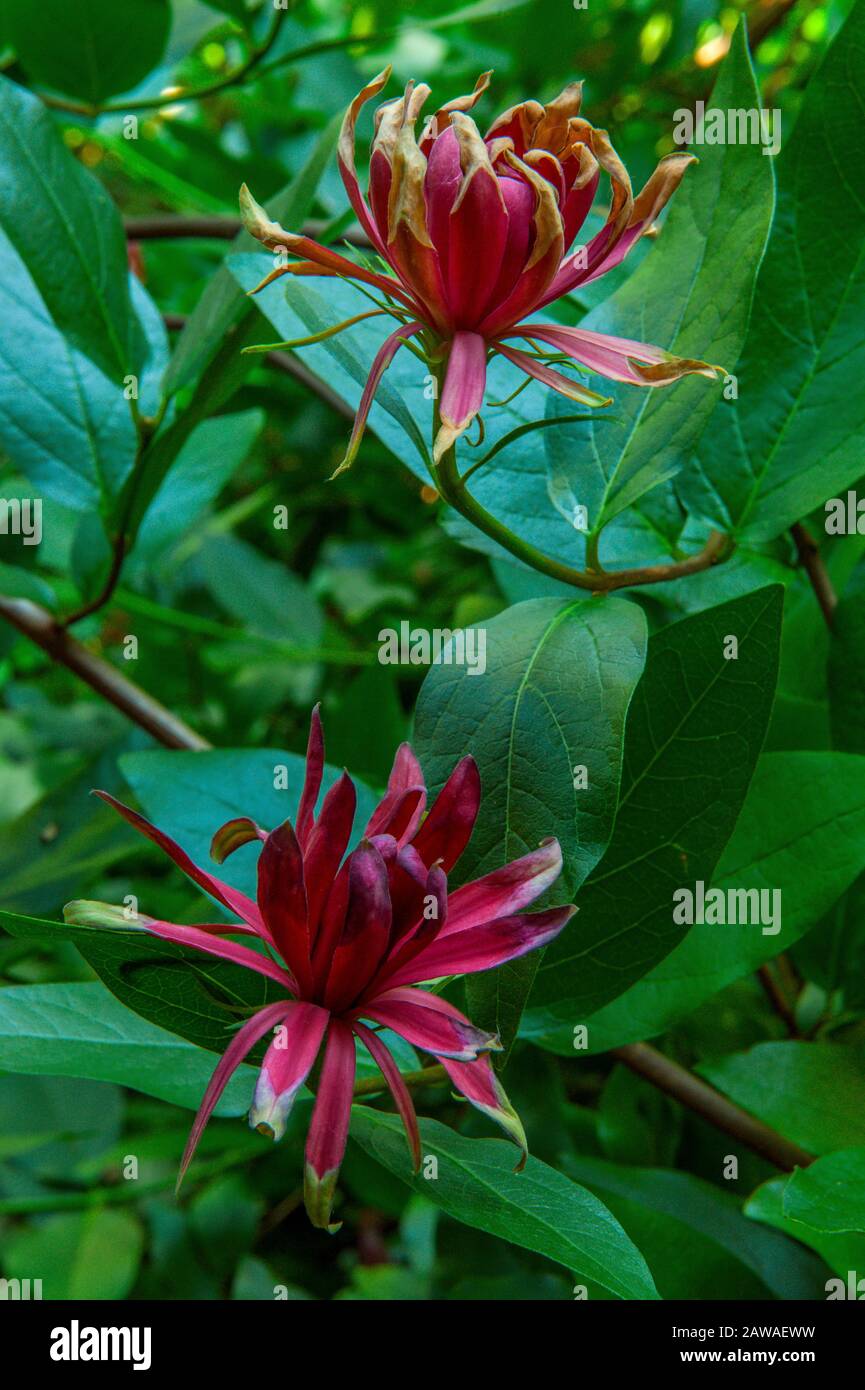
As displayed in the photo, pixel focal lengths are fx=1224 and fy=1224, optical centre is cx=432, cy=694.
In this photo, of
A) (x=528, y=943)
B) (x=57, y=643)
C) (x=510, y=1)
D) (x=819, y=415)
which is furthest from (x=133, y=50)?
(x=528, y=943)

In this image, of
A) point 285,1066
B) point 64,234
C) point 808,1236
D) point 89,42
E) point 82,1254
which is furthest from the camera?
point 82,1254

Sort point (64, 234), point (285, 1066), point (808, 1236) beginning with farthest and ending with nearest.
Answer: point (64, 234) → point (808, 1236) → point (285, 1066)

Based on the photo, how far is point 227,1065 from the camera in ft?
0.86

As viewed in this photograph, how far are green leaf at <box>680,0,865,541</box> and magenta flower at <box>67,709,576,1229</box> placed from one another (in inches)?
6.5

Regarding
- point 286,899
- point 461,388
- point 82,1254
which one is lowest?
point 82,1254

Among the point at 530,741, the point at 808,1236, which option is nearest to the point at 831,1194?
the point at 808,1236

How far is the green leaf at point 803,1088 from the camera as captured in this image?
39 cm

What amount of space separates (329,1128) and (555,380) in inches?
7.1

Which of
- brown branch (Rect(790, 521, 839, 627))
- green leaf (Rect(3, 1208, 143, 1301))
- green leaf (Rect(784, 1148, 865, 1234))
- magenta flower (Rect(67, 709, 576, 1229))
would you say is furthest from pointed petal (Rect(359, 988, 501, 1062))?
green leaf (Rect(3, 1208, 143, 1301))

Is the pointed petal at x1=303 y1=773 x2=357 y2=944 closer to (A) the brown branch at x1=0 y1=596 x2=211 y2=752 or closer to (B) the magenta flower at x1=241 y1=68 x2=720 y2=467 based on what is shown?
(B) the magenta flower at x1=241 y1=68 x2=720 y2=467

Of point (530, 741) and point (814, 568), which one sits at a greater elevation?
point (814, 568)

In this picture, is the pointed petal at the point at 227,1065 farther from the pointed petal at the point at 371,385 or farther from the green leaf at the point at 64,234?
the green leaf at the point at 64,234

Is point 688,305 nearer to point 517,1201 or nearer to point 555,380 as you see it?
point 555,380
